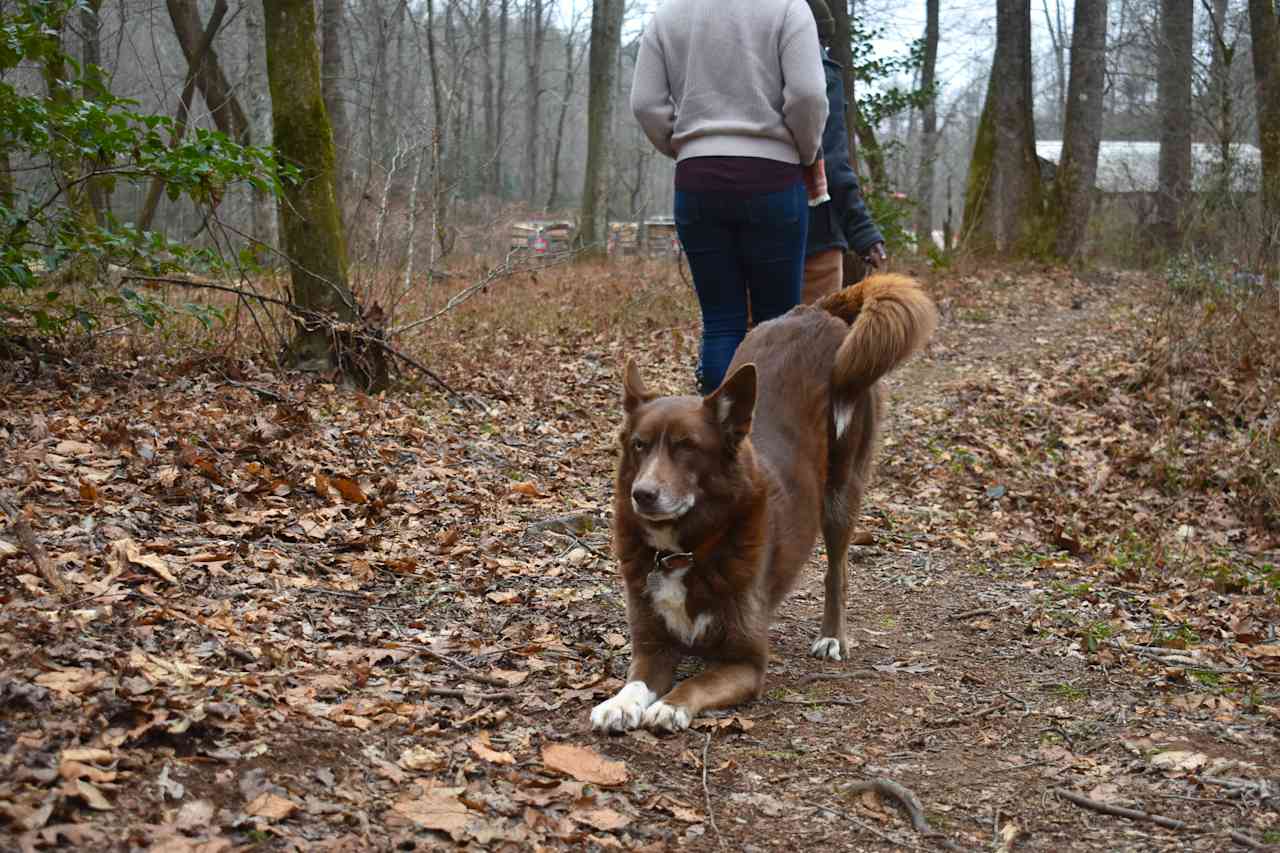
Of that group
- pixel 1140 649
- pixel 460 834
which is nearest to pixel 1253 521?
pixel 1140 649

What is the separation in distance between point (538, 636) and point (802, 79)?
2.96 metres

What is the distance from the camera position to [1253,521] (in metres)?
7.26

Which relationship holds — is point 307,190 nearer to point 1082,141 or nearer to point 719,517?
point 719,517

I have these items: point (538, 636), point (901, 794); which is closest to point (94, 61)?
point (538, 636)

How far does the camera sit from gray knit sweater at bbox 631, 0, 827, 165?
18.0ft

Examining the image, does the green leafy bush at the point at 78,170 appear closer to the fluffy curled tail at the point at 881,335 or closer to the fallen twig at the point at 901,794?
the fluffy curled tail at the point at 881,335

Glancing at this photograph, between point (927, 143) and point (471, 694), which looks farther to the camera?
point (927, 143)

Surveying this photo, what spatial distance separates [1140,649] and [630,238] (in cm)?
2018

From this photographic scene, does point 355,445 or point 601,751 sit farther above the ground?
point 355,445

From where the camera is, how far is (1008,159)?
2041 cm

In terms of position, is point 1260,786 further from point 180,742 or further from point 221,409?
point 221,409

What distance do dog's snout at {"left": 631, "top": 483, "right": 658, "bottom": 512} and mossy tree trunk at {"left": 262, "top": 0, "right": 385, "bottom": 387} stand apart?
490cm

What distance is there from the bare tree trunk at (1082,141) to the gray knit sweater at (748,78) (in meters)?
16.1

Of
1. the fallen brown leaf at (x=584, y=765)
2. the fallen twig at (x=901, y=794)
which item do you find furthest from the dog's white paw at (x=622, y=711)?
the fallen twig at (x=901, y=794)
